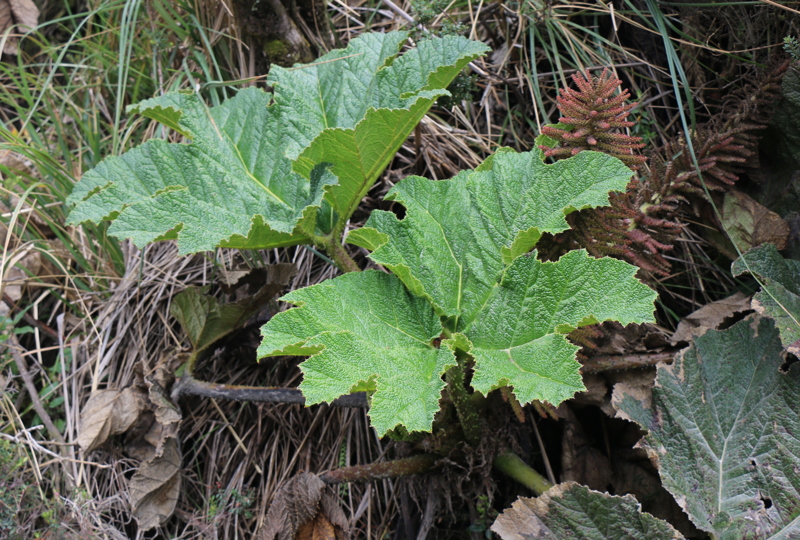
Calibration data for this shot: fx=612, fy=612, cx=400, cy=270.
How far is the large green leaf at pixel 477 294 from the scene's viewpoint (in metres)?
1.27

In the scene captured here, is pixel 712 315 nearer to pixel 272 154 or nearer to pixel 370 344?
pixel 370 344

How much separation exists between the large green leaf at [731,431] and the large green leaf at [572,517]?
0.13 metres

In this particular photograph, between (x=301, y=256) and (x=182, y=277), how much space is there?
54cm

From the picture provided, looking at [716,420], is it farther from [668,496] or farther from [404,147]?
[404,147]

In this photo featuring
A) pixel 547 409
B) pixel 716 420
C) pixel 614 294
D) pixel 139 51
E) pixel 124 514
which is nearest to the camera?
pixel 614 294

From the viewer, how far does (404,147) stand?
225 centimetres

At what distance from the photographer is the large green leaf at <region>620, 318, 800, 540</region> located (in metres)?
1.32

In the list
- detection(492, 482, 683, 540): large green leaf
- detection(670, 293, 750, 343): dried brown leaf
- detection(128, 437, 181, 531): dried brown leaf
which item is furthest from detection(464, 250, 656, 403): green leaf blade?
detection(128, 437, 181, 531): dried brown leaf

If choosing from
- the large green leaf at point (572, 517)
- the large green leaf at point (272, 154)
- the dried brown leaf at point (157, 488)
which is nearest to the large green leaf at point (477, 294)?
the large green leaf at point (272, 154)

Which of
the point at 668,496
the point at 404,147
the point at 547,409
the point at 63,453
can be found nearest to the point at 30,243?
the point at 63,453

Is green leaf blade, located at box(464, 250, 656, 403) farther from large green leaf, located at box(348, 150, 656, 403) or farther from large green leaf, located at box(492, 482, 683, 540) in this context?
large green leaf, located at box(492, 482, 683, 540)

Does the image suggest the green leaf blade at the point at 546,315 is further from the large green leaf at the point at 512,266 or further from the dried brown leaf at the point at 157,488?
the dried brown leaf at the point at 157,488

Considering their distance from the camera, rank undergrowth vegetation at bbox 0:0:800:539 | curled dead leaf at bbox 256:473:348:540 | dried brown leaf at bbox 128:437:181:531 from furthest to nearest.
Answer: dried brown leaf at bbox 128:437:181:531 < curled dead leaf at bbox 256:473:348:540 < undergrowth vegetation at bbox 0:0:800:539

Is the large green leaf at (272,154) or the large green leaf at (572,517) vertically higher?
the large green leaf at (272,154)
